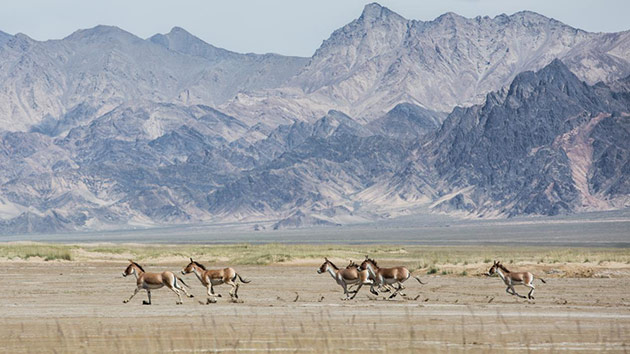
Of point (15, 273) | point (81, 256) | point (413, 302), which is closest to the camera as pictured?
point (413, 302)

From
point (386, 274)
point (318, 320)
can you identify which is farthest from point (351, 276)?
point (318, 320)

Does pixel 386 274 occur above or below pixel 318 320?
above

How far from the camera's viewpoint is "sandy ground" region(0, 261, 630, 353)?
25688mm

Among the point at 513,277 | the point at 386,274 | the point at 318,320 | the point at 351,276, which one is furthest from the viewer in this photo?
the point at 513,277

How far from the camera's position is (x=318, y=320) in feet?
104

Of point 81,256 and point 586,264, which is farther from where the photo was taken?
point 81,256

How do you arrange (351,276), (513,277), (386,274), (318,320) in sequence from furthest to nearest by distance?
(513,277)
(386,274)
(351,276)
(318,320)

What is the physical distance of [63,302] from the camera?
128ft

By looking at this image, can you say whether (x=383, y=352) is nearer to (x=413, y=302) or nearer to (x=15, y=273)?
(x=413, y=302)

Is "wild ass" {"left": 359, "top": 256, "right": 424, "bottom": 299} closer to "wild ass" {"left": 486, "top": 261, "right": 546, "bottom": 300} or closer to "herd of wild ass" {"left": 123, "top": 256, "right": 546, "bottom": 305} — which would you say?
"herd of wild ass" {"left": 123, "top": 256, "right": 546, "bottom": 305}

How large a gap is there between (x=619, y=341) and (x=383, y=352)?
19.7 ft

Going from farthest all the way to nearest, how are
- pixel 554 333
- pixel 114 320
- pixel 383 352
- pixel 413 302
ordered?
pixel 413 302 → pixel 114 320 → pixel 554 333 → pixel 383 352

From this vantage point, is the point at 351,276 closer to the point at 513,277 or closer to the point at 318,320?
the point at 513,277

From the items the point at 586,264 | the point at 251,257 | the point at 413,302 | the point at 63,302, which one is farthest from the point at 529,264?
the point at 63,302
